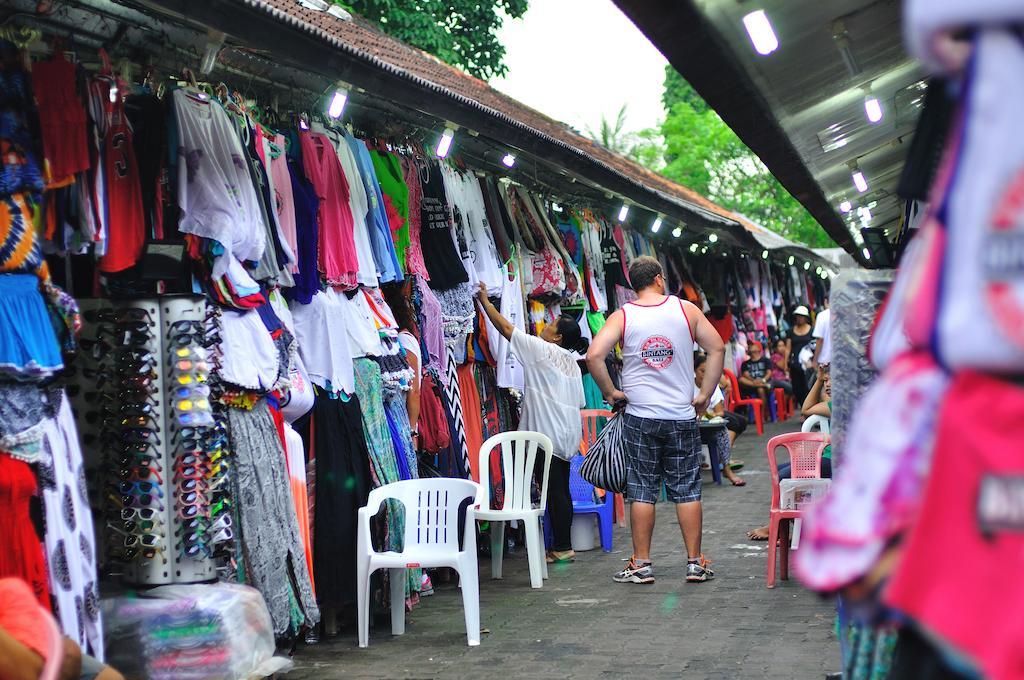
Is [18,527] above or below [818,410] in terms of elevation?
below

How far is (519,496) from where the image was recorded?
800 centimetres

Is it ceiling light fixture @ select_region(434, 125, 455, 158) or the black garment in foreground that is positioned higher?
ceiling light fixture @ select_region(434, 125, 455, 158)

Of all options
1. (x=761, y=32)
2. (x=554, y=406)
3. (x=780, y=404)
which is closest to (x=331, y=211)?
(x=554, y=406)

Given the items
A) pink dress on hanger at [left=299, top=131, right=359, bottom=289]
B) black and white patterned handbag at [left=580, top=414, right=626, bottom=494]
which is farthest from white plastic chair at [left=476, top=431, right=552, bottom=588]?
pink dress on hanger at [left=299, top=131, right=359, bottom=289]

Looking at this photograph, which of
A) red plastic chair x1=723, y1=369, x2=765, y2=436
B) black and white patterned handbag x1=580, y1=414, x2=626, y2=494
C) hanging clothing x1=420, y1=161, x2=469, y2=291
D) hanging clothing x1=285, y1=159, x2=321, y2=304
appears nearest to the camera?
hanging clothing x1=285, y1=159, x2=321, y2=304

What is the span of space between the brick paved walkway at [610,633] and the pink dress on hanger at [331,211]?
6.65 feet

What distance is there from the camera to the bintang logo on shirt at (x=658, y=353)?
7.44 m

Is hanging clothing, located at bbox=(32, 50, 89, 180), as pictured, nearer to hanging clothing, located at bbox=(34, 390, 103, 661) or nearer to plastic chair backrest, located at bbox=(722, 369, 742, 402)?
hanging clothing, located at bbox=(34, 390, 103, 661)

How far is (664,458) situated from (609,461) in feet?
1.13

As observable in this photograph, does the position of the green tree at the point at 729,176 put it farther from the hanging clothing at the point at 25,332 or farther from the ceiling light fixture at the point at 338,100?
the hanging clothing at the point at 25,332

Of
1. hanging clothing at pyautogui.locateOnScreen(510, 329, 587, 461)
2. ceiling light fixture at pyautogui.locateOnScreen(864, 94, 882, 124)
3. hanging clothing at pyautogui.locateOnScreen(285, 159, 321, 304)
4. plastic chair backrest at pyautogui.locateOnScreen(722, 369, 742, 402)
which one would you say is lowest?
hanging clothing at pyautogui.locateOnScreen(510, 329, 587, 461)

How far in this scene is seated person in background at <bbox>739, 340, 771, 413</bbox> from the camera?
1892 centimetres

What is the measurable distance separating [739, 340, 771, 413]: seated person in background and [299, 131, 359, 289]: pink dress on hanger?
1287 centimetres

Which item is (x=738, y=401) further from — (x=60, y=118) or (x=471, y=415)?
(x=60, y=118)
